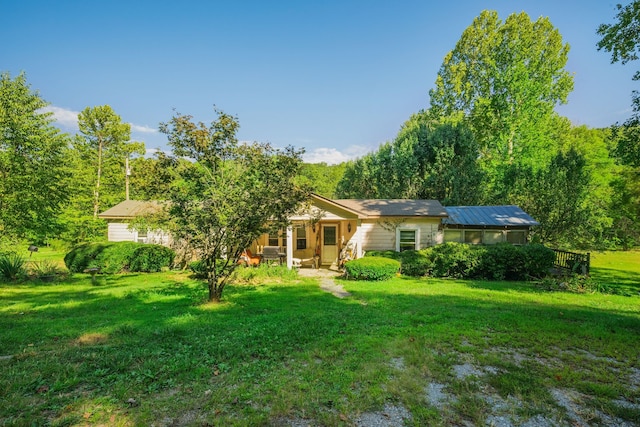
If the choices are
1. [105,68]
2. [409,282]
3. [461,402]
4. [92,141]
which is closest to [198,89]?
[105,68]

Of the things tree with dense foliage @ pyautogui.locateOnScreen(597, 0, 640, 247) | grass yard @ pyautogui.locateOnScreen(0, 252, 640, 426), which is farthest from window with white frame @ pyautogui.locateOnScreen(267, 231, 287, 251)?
tree with dense foliage @ pyautogui.locateOnScreen(597, 0, 640, 247)

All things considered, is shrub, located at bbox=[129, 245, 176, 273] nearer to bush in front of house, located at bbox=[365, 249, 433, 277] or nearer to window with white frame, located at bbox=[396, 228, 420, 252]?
bush in front of house, located at bbox=[365, 249, 433, 277]

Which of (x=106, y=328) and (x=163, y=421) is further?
(x=106, y=328)

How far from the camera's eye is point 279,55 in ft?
49.5

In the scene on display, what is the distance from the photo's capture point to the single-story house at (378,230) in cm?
1592

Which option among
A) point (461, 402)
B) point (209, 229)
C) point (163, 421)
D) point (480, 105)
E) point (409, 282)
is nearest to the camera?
point (163, 421)

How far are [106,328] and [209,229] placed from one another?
2876mm

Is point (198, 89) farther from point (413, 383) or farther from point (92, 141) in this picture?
point (92, 141)

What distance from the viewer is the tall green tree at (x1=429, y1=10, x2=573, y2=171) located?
82.1 feet

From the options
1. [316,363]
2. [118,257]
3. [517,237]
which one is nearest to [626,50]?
[517,237]

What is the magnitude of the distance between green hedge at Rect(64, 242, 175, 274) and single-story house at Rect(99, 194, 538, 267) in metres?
1.76

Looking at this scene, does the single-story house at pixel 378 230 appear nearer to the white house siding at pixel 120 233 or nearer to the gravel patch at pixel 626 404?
the white house siding at pixel 120 233

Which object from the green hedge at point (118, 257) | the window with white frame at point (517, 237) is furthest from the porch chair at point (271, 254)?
the window with white frame at point (517, 237)

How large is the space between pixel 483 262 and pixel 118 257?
16454 mm
